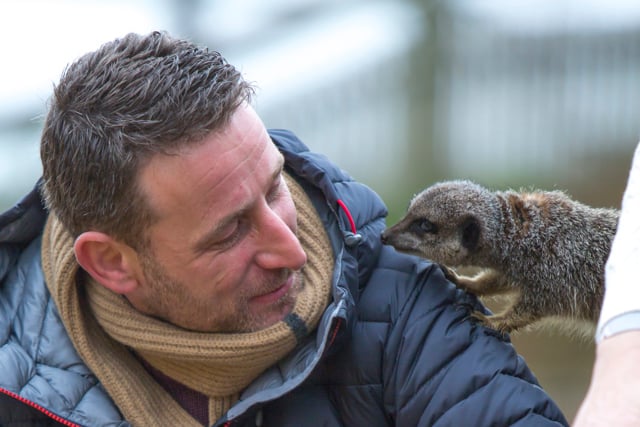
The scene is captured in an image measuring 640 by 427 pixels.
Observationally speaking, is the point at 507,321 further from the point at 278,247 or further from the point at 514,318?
the point at 278,247

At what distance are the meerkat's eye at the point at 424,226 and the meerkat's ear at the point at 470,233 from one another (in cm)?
11

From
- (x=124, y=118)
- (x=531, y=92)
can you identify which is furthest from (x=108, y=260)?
(x=531, y=92)

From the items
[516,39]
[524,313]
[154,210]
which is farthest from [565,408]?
[154,210]

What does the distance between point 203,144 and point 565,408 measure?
4.72 m

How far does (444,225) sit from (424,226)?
0.07 meters

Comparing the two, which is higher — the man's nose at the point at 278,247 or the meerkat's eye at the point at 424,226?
the man's nose at the point at 278,247

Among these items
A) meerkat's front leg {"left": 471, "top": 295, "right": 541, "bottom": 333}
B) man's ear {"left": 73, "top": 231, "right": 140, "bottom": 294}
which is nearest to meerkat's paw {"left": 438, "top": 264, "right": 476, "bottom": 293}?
meerkat's front leg {"left": 471, "top": 295, "right": 541, "bottom": 333}

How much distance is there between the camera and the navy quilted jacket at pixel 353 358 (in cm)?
211

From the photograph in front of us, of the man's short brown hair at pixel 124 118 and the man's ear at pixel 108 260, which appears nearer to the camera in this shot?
the man's short brown hair at pixel 124 118

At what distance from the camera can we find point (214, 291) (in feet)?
7.43

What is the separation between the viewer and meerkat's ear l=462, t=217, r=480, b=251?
2922mm

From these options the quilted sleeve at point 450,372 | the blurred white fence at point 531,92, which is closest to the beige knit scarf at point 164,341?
the quilted sleeve at point 450,372

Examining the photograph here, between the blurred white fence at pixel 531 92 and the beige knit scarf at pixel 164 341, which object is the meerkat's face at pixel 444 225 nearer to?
the beige knit scarf at pixel 164 341

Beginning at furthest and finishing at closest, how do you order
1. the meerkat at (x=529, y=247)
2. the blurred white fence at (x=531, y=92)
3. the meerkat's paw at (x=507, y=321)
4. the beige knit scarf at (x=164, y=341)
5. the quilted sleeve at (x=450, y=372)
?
the blurred white fence at (x=531, y=92) → the meerkat at (x=529, y=247) → the meerkat's paw at (x=507, y=321) → the beige knit scarf at (x=164, y=341) → the quilted sleeve at (x=450, y=372)
